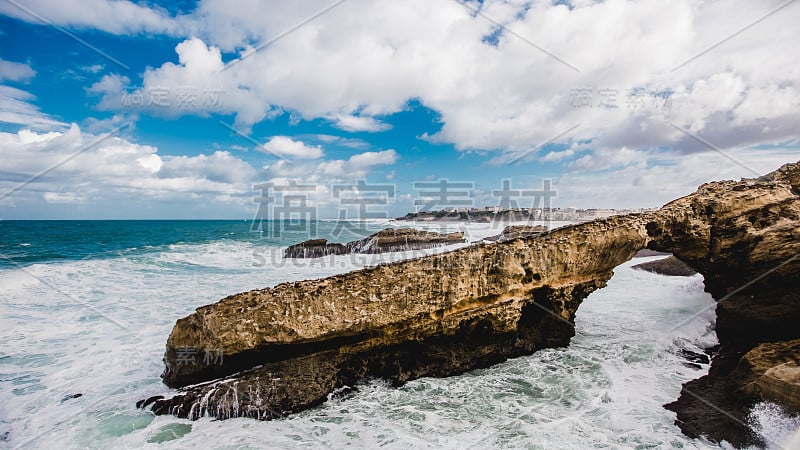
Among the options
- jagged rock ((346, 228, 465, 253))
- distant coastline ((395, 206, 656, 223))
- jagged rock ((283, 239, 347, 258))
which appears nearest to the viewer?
jagged rock ((283, 239, 347, 258))

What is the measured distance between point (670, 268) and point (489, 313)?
11412 millimetres

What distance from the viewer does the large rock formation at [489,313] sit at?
4980mm

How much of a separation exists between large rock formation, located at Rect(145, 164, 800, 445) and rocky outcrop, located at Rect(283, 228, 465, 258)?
17.1 metres

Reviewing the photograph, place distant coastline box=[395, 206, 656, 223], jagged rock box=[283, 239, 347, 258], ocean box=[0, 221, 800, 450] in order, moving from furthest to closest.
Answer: distant coastline box=[395, 206, 656, 223], jagged rock box=[283, 239, 347, 258], ocean box=[0, 221, 800, 450]

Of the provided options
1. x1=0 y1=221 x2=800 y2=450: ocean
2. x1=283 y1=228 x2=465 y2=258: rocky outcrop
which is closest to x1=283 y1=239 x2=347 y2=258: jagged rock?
x1=283 y1=228 x2=465 y2=258: rocky outcrop

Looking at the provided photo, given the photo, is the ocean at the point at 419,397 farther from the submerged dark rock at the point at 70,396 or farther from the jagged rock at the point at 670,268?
the jagged rock at the point at 670,268

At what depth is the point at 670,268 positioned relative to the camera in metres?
13.7

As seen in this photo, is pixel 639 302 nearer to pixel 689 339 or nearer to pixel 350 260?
pixel 689 339

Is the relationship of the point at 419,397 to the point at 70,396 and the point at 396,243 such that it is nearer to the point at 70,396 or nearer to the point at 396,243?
the point at 70,396

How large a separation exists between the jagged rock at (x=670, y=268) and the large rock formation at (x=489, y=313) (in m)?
7.39

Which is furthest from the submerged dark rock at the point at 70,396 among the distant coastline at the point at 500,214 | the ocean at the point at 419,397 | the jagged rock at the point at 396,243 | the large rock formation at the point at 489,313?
the distant coastline at the point at 500,214

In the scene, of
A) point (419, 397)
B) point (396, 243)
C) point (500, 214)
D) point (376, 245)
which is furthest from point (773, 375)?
point (500, 214)

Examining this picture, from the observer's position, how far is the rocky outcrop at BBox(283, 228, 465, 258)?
75.5 feet

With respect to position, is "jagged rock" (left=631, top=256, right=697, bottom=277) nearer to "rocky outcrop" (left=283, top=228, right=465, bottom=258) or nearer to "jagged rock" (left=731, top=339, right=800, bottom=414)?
"jagged rock" (left=731, top=339, right=800, bottom=414)
